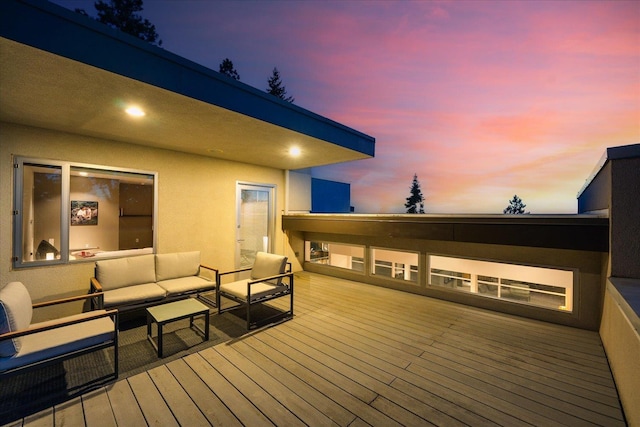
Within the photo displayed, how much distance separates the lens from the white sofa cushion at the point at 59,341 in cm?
211

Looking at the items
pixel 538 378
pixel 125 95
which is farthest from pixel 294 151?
pixel 538 378

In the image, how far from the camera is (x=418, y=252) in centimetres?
532

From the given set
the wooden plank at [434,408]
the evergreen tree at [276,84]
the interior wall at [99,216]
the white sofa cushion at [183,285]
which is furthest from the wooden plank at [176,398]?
the evergreen tree at [276,84]

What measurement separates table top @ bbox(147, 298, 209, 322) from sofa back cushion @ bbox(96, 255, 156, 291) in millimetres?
1172

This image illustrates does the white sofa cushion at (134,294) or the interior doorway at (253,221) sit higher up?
the interior doorway at (253,221)

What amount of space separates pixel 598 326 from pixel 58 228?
27.0 feet

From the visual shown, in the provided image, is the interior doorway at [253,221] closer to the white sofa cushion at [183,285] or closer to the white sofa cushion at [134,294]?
the white sofa cushion at [183,285]

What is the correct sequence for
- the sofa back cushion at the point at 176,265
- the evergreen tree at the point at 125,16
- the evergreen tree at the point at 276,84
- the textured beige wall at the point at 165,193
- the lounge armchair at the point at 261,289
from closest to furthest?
the textured beige wall at the point at 165,193, the lounge armchair at the point at 261,289, the sofa back cushion at the point at 176,265, the evergreen tree at the point at 125,16, the evergreen tree at the point at 276,84

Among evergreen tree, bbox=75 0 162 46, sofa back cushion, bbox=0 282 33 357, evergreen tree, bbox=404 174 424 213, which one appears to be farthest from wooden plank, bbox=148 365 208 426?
evergreen tree, bbox=404 174 424 213

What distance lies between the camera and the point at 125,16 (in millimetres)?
15102

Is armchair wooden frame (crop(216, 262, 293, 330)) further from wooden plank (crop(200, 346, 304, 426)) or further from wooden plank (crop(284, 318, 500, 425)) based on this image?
wooden plank (crop(284, 318, 500, 425))

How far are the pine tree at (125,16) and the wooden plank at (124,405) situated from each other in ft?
61.4

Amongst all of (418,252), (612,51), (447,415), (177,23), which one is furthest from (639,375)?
(177,23)

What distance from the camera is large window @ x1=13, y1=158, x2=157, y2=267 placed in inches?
143
